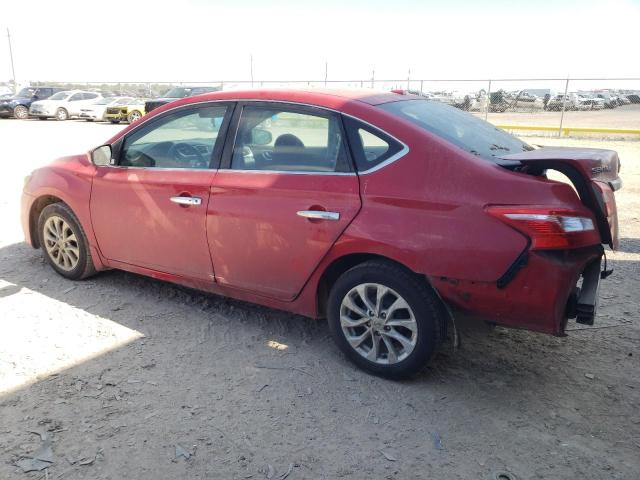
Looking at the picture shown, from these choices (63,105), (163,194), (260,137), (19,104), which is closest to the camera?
(260,137)

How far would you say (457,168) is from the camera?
2898 millimetres

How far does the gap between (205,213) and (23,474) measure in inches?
71.6

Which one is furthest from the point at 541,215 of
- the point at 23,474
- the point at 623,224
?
the point at 623,224

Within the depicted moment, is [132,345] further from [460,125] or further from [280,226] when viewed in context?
[460,125]

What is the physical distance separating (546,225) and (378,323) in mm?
1075

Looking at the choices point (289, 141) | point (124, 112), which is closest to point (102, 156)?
point (289, 141)


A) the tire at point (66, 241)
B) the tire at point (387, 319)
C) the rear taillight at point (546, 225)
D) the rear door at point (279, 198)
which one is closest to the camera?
the rear taillight at point (546, 225)

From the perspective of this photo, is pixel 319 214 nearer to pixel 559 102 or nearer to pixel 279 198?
pixel 279 198

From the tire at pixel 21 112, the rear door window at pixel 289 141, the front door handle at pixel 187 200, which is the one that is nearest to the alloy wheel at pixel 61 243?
the front door handle at pixel 187 200

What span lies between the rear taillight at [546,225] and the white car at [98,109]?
83.6ft

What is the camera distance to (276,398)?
9.97ft

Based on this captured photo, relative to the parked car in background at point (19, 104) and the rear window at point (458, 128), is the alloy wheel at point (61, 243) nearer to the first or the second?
the rear window at point (458, 128)

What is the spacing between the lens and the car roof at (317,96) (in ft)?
11.1

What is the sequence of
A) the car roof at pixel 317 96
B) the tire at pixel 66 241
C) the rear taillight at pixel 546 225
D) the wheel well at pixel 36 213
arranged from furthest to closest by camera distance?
the wheel well at pixel 36 213 < the tire at pixel 66 241 < the car roof at pixel 317 96 < the rear taillight at pixel 546 225
